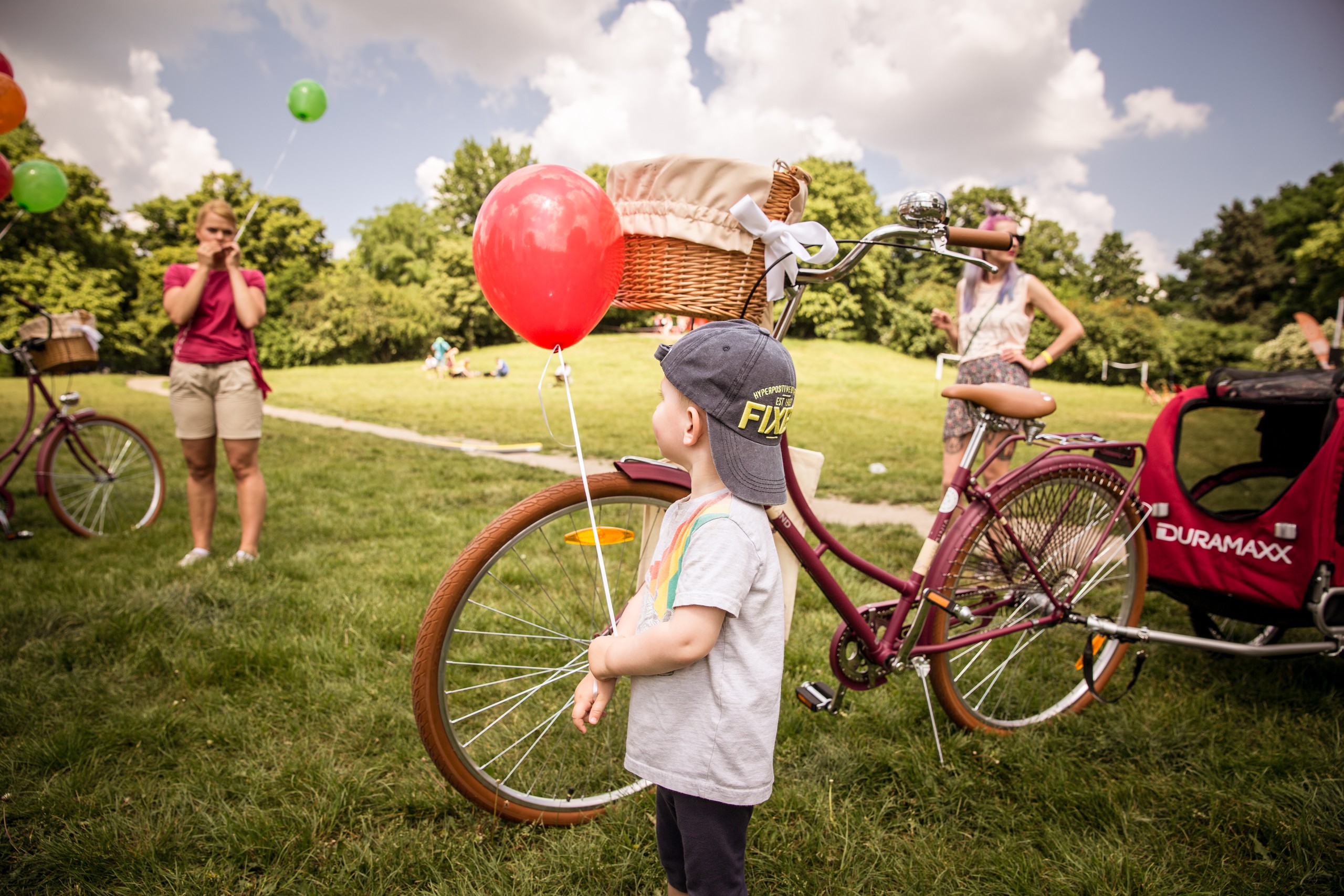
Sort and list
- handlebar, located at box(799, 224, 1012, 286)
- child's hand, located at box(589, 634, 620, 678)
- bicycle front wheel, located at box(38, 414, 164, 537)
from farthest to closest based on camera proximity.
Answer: bicycle front wheel, located at box(38, 414, 164, 537), handlebar, located at box(799, 224, 1012, 286), child's hand, located at box(589, 634, 620, 678)

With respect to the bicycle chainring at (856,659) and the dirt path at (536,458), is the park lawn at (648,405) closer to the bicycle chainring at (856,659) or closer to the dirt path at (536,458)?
the dirt path at (536,458)

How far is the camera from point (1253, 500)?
3.06 metres

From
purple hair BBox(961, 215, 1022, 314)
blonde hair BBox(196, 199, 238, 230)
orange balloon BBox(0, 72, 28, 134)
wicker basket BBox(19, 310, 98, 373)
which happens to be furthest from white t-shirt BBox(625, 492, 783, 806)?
wicker basket BBox(19, 310, 98, 373)

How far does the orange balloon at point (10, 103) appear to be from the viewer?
3.81 metres

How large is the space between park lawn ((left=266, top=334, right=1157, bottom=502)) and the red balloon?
4.98m

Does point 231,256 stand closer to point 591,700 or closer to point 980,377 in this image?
point 591,700

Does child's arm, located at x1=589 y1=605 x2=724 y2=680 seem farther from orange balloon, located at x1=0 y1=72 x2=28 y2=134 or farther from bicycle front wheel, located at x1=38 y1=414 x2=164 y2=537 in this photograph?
bicycle front wheel, located at x1=38 y1=414 x2=164 y2=537

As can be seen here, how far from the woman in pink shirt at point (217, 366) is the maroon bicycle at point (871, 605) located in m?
1.92

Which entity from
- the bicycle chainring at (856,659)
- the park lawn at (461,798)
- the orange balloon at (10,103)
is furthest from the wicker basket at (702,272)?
the orange balloon at (10,103)

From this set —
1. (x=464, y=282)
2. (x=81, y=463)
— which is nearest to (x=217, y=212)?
(x=81, y=463)

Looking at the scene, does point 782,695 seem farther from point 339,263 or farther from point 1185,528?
point 339,263

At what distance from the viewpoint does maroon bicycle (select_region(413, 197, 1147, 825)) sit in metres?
1.85

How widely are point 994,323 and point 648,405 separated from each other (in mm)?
10899

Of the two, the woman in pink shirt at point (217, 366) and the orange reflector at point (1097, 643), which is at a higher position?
the woman in pink shirt at point (217, 366)
